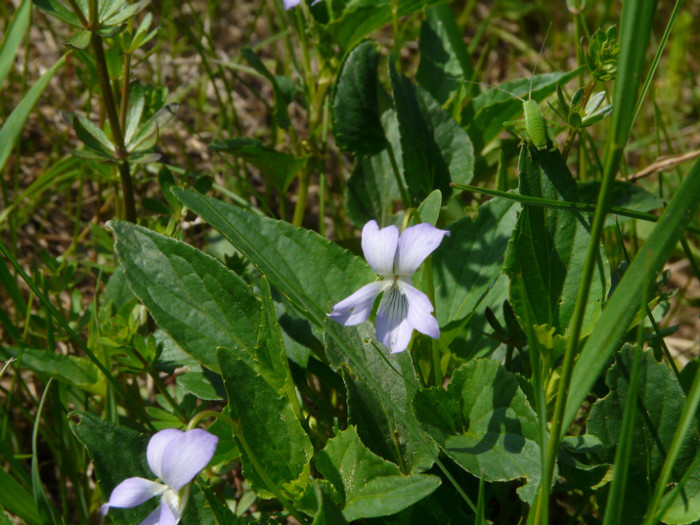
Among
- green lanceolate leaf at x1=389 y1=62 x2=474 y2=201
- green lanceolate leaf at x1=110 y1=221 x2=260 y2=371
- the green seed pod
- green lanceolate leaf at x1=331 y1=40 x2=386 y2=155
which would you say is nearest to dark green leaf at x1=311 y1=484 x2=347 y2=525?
green lanceolate leaf at x1=110 y1=221 x2=260 y2=371

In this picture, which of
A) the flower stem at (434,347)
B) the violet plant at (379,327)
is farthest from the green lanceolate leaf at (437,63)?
the flower stem at (434,347)

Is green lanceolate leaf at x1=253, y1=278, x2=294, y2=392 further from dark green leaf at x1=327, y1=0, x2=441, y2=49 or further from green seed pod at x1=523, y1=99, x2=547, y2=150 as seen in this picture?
dark green leaf at x1=327, y1=0, x2=441, y2=49

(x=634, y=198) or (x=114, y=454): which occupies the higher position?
(x=114, y=454)

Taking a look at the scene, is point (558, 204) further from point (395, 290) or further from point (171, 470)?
point (171, 470)

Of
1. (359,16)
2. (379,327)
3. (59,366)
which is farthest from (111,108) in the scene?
(379,327)

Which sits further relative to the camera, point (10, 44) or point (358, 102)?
point (358, 102)

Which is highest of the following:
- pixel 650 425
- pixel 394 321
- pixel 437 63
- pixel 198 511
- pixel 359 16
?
pixel 359 16

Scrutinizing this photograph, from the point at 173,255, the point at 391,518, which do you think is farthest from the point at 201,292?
the point at 391,518
